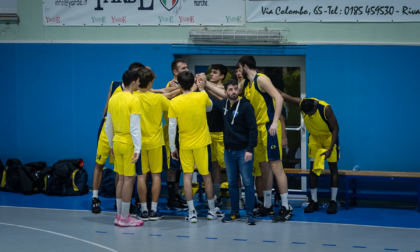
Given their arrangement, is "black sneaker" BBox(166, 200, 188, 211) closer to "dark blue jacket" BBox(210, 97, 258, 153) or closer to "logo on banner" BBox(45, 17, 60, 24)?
"dark blue jacket" BBox(210, 97, 258, 153)

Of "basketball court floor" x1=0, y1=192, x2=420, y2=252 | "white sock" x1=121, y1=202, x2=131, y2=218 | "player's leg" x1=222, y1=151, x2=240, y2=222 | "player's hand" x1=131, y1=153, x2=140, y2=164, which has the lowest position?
"basketball court floor" x1=0, y1=192, x2=420, y2=252

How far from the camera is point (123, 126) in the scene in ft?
18.1

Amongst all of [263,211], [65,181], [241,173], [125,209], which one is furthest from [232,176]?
[65,181]

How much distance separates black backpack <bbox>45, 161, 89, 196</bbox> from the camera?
7.46m

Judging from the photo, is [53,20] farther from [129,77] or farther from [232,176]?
[232,176]

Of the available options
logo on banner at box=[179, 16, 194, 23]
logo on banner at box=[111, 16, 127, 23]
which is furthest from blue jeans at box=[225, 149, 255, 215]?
logo on banner at box=[111, 16, 127, 23]

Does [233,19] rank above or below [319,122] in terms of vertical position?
above

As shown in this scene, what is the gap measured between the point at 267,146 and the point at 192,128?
96cm

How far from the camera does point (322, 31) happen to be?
7238mm

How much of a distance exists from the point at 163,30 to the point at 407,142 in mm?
4164

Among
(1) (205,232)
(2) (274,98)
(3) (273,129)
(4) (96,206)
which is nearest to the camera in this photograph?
(1) (205,232)

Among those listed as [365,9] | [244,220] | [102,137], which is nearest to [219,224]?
[244,220]

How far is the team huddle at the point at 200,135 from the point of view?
5.58 metres

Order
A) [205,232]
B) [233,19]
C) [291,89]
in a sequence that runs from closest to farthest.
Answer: [205,232], [233,19], [291,89]
